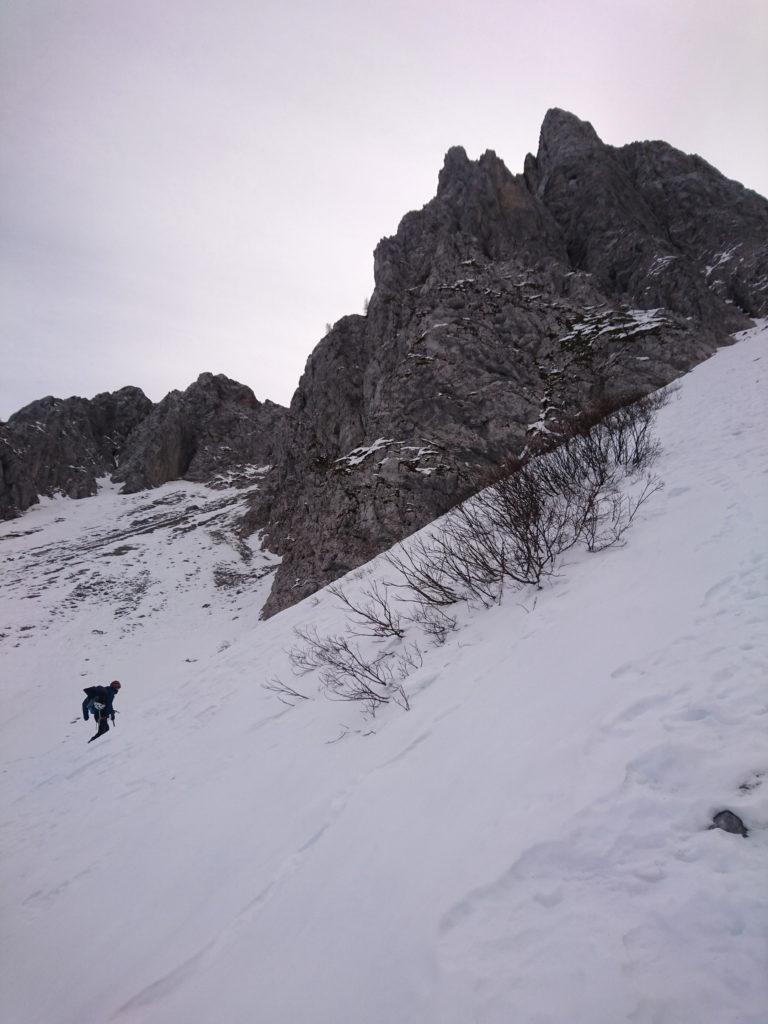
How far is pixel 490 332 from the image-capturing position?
23641mm

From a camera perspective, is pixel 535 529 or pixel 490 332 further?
pixel 490 332

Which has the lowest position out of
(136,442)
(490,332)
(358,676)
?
(358,676)

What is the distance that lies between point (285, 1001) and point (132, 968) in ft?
5.11

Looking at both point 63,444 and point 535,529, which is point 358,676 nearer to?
point 535,529

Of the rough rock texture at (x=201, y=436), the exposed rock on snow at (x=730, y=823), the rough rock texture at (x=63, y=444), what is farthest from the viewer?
the rough rock texture at (x=201, y=436)

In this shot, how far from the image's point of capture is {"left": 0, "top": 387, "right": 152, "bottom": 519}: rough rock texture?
4806 centimetres

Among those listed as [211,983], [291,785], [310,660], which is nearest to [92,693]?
[310,660]

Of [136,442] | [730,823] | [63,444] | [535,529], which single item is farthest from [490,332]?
[63,444]

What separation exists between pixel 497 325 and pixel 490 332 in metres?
0.95

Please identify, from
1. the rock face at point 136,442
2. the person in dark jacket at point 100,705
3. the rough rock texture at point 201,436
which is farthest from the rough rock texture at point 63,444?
the person in dark jacket at point 100,705

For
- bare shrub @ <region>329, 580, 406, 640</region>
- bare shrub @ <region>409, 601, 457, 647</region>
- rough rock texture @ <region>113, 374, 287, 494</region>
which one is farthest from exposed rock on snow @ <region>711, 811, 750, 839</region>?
rough rock texture @ <region>113, 374, 287, 494</region>

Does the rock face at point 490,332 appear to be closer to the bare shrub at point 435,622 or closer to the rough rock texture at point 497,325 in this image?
the rough rock texture at point 497,325

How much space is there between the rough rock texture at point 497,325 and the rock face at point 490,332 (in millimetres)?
114

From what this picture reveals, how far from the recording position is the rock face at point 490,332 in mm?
19734
